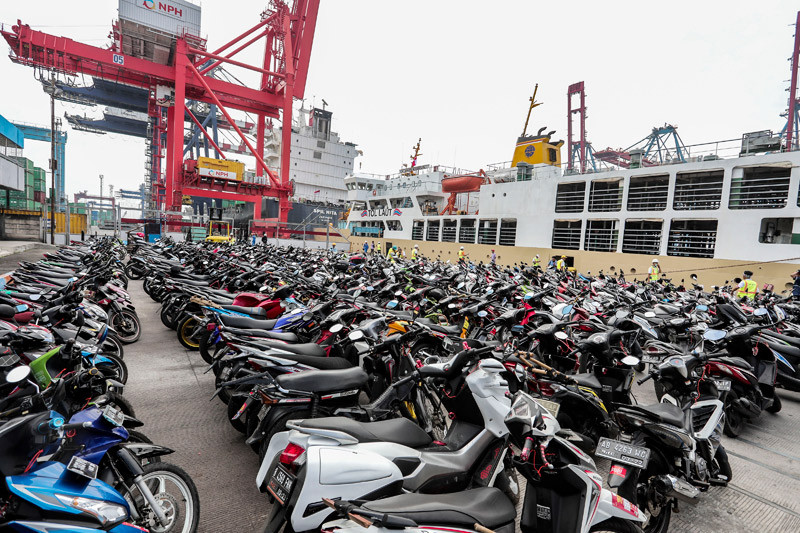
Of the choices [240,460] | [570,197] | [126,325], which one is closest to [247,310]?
[126,325]

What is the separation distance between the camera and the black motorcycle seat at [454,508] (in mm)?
1464

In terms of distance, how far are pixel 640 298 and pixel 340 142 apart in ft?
152

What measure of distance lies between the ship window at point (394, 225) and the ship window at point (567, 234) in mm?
14470

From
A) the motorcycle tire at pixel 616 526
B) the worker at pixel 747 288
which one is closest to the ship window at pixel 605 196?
the worker at pixel 747 288

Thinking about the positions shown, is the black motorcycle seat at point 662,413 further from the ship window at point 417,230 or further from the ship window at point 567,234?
the ship window at point 417,230

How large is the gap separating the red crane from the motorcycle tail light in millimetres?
30345

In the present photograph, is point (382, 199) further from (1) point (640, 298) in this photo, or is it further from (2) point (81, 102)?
(1) point (640, 298)

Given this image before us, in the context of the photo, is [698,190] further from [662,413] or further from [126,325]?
[126,325]

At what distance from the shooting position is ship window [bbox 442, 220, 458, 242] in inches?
1153

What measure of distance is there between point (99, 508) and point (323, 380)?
1299 millimetres

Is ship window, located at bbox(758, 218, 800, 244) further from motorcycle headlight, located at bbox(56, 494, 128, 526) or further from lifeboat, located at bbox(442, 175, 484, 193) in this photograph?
motorcycle headlight, located at bbox(56, 494, 128, 526)

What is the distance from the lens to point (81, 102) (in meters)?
36.4

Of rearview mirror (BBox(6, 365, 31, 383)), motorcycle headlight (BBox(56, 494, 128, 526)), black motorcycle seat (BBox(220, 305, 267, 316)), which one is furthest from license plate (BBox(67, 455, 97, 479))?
black motorcycle seat (BBox(220, 305, 267, 316))

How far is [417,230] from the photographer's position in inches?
1282
